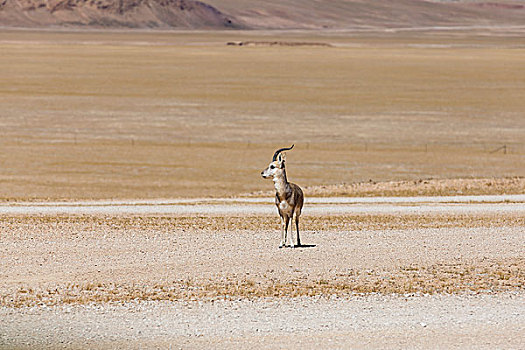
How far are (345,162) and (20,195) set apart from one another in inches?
638

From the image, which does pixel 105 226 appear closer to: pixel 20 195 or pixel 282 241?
pixel 282 241

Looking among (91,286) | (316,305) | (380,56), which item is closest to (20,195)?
(91,286)

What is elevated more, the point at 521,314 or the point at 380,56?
the point at 380,56

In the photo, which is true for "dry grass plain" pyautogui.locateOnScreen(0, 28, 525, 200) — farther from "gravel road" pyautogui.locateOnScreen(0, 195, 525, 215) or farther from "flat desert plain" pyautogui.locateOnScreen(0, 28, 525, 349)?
"gravel road" pyautogui.locateOnScreen(0, 195, 525, 215)

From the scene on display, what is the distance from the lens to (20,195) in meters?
35.7

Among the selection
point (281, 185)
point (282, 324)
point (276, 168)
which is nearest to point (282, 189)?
point (281, 185)

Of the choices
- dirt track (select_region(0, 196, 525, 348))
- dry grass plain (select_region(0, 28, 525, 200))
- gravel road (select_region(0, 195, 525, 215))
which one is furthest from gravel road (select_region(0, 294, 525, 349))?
dry grass plain (select_region(0, 28, 525, 200))

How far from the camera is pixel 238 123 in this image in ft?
197

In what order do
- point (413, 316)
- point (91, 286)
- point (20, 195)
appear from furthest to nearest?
1. point (20, 195)
2. point (91, 286)
3. point (413, 316)

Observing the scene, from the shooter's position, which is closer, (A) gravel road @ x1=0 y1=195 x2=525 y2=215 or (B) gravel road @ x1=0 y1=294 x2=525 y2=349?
(B) gravel road @ x1=0 y1=294 x2=525 y2=349

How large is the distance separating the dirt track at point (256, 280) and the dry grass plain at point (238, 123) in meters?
12.1

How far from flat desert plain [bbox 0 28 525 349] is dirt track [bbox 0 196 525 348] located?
2.1 inches

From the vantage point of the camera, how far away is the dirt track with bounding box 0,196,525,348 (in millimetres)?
13867

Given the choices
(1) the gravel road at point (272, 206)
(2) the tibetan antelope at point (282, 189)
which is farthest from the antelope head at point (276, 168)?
(1) the gravel road at point (272, 206)
